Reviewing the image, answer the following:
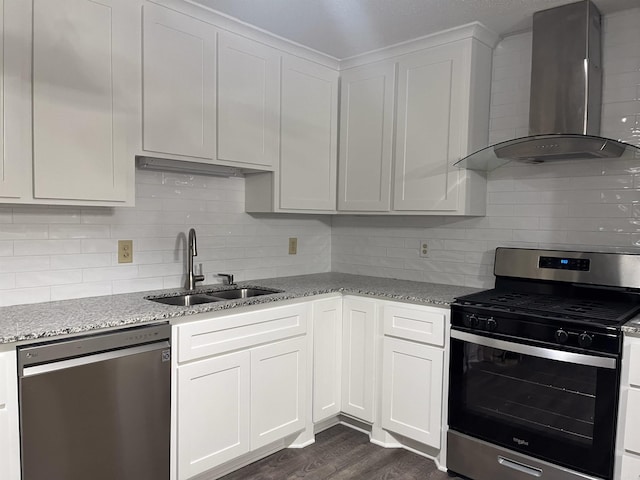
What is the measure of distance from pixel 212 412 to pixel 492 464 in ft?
4.51

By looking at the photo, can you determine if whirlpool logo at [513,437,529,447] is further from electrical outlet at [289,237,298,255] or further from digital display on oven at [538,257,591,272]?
electrical outlet at [289,237,298,255]

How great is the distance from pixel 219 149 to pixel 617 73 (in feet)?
7.00

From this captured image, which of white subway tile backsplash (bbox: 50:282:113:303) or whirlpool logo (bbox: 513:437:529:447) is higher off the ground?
white subway tile backsplash (bbox: 50:282:113:303)

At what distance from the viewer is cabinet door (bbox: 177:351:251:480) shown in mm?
2178

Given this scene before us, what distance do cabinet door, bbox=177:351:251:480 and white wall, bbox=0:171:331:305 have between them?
714 millimetres

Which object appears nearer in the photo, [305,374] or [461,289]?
[305,374]

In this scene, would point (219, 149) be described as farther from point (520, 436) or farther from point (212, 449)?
point (520, 436)

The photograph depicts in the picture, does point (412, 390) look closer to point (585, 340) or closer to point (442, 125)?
point (585, 340)

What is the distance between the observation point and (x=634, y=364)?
192cm

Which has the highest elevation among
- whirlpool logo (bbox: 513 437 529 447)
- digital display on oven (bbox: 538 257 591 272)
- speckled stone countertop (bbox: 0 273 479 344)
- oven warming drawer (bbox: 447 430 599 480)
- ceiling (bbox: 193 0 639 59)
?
ceiling (bbox: 193 0 639 59)

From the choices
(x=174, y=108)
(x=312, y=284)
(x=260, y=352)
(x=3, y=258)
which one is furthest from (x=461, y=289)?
(x=3, y=258)

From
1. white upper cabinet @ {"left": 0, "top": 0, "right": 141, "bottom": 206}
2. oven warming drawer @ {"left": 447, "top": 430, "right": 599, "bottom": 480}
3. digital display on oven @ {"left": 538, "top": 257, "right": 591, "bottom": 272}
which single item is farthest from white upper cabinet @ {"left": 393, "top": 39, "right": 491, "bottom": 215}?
white upper cabinet @ {"left": 0, "top": 0, "right": 141, "bottom": 206}

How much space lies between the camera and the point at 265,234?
3.32m

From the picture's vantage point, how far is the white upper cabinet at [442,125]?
2.76m
